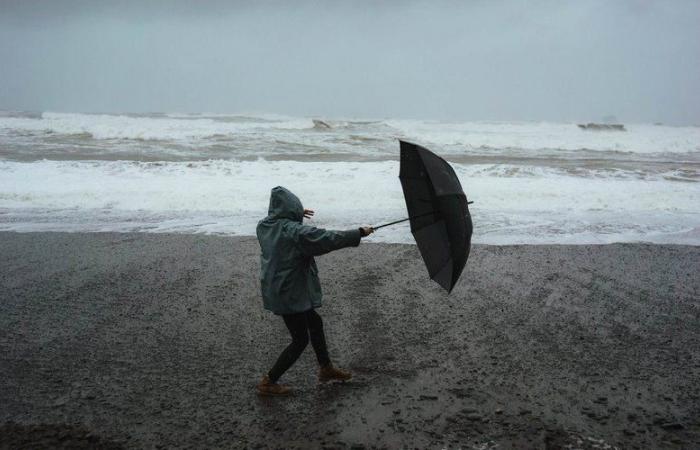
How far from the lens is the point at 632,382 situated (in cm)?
387

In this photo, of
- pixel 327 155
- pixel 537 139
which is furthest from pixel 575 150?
pixel 327 155

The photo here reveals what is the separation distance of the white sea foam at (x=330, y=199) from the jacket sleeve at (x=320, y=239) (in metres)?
4.77

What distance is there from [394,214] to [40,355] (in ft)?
22.5

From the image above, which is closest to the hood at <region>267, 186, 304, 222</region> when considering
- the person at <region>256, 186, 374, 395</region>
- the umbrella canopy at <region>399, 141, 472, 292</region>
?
the person at <region>256, 186, 374, 395</region>

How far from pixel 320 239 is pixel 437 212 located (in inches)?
34.2

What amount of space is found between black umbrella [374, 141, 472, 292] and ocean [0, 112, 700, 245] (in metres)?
4.30

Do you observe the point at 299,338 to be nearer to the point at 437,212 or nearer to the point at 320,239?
the point at 320,239

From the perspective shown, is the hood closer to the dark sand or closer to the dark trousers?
the dark trousers

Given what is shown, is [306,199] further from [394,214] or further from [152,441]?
[152,441]

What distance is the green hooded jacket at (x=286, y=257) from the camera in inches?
128

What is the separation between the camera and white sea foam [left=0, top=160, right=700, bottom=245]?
8672 mm

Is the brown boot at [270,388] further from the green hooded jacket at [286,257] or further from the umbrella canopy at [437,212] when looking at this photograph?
the umbrella canopy at [437,212]

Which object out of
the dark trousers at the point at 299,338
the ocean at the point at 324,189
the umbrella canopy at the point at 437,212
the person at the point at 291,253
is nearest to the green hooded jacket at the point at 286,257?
the person at the point at 291,253

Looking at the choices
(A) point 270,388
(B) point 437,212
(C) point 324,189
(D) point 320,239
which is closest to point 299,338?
(A) point 270,388
